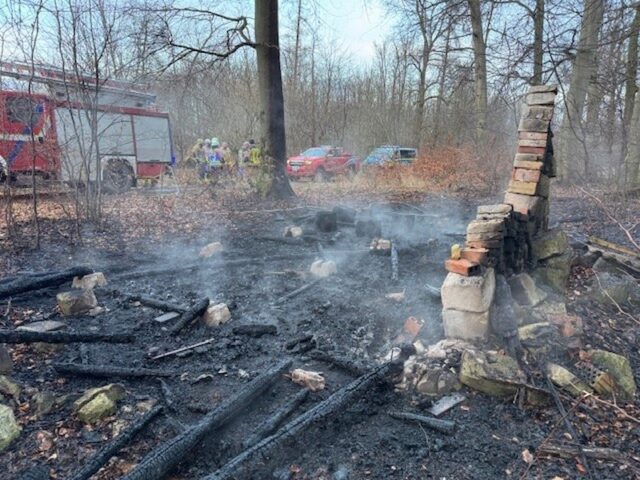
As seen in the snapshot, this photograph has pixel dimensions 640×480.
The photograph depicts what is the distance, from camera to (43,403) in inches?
102

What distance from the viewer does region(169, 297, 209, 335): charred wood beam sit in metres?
3.81

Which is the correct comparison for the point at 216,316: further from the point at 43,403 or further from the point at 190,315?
the point at 43,403

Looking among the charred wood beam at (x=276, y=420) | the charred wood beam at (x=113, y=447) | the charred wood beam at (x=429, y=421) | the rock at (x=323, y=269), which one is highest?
the rock at (x=323, y=269)

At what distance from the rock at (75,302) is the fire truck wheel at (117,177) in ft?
23.4

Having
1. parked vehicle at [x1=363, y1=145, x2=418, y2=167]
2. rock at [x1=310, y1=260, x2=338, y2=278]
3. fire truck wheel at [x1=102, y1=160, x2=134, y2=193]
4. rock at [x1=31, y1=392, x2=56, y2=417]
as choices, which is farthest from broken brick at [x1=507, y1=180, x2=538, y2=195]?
parked vehicle at [x1=363, y1=145, x2=418, y2=167]

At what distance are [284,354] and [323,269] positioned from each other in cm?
209

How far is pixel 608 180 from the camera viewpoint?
1105 cm

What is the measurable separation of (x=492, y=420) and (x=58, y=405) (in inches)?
110

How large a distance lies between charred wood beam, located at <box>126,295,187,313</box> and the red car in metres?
14.5

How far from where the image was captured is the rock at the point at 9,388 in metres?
2.69

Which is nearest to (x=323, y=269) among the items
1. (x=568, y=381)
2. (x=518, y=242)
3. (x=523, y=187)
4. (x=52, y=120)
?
(x=518, y=242)

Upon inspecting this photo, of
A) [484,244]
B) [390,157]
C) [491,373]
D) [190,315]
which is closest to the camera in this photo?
[491,373]

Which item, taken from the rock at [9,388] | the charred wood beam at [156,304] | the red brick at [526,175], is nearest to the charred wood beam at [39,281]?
the charred wood beam at [156,304]

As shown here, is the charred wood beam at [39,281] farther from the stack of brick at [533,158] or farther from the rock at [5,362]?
the stack of brick at [533,158]
